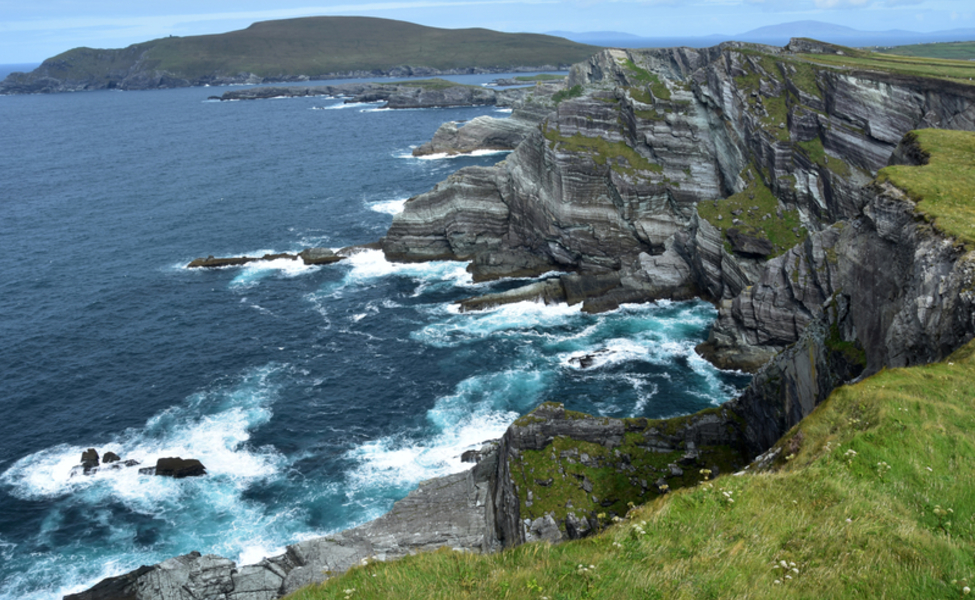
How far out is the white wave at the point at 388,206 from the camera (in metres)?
104

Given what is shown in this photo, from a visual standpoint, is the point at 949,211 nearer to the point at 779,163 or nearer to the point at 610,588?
the point at 610,588

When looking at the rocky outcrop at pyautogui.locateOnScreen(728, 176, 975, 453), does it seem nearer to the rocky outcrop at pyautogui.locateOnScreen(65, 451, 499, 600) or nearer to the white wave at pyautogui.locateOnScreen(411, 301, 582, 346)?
the rocky outcrop at pyautogui.locateOnScreen(65, 451, 499, 600)

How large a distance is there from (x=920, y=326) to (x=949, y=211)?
6573 mm

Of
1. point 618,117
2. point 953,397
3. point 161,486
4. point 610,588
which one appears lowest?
point 161,486

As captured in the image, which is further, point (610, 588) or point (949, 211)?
point (949, 211)

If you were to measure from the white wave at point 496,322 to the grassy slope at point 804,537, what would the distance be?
145 feet

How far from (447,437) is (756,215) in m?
38.4

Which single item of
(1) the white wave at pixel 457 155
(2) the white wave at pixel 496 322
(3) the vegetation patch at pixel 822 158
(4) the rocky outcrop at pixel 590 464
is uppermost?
(3) the vegetation patch at pixel 822 158

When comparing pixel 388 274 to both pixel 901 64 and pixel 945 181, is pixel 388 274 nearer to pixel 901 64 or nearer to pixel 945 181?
pixel 945 181

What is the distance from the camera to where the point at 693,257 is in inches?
2648

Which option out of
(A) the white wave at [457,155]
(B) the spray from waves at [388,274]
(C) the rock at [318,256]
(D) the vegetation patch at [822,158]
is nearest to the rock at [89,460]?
(B) the spray from waves at [388,274]

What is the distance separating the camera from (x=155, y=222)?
101m

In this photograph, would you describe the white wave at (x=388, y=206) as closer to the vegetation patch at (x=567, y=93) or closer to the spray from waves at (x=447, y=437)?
the vegetation patch at (x=567, y=93)

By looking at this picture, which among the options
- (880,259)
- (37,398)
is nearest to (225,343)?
(37,398)
